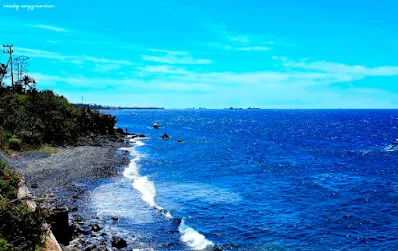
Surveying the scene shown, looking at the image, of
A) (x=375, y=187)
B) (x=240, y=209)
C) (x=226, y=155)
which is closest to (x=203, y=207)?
(x=240, y=209)

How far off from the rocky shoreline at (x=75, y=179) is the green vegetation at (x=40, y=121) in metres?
3.26

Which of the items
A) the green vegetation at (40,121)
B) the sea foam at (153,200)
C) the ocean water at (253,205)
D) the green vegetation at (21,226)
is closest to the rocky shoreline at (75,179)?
the ocean water at (253,205)

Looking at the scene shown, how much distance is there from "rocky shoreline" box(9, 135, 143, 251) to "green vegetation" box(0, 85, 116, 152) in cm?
326

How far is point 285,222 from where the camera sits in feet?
89.6

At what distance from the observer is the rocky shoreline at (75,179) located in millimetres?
22078

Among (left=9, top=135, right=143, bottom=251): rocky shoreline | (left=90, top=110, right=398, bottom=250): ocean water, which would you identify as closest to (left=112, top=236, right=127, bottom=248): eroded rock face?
(left=9, top=135, right=143, bottom=251): rocky shoreline

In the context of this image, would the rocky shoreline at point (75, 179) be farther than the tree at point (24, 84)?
No

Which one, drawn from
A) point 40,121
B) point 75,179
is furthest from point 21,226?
point 40,121

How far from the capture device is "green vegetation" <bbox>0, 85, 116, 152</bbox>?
52.9 m

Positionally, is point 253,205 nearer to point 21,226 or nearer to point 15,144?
point 21,226

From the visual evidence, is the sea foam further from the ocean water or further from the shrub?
the shrub

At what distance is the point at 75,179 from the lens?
1563 inches

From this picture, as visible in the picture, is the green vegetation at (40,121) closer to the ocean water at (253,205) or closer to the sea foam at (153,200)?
the sea foam at (153,200)

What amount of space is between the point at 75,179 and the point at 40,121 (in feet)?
87.9
